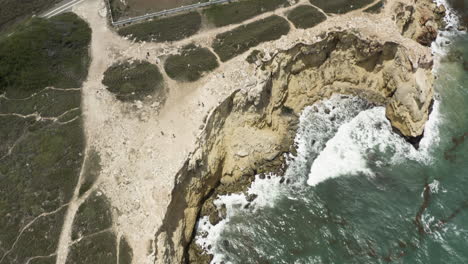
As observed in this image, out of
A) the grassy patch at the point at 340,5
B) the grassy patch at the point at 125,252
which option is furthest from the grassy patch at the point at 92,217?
the grassy patch at the point at 340,5

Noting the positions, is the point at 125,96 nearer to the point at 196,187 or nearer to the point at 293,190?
the point at 196,187

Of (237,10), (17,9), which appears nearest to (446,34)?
(237,10)

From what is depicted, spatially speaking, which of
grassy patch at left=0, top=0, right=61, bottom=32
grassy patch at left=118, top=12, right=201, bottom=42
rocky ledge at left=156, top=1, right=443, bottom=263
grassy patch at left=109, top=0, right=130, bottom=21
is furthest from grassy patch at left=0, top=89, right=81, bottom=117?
rocky ledge at left=156, top=1, right=443, bottom=263

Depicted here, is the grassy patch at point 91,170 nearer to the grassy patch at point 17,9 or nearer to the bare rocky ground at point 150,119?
the bare rocky ground at point 150,119

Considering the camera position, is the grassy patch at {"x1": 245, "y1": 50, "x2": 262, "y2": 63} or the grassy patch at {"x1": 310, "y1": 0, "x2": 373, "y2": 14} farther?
the grassy patch at {"x1": 310, "y1": 0, "x2": 373, "y2": 14}

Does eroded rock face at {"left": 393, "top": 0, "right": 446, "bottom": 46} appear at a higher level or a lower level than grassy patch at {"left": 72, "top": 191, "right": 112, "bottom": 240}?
higher

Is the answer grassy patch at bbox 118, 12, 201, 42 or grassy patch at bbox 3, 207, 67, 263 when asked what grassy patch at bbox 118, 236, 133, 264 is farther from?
grassy patch at bbox 118, 12, 201, 42

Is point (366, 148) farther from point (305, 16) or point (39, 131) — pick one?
point (39, 131)
